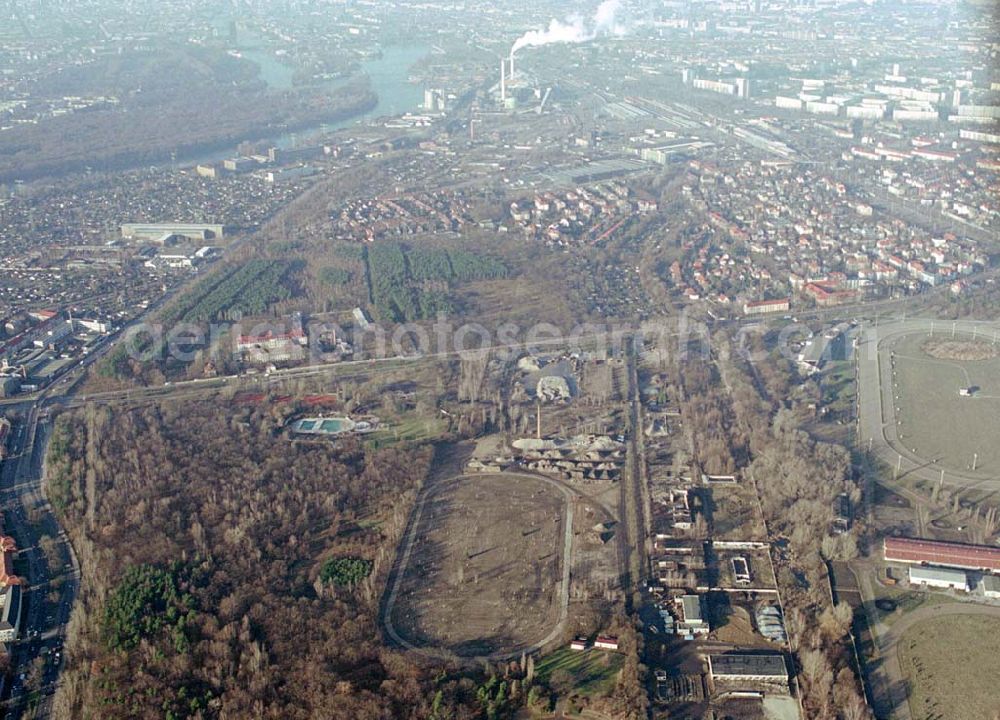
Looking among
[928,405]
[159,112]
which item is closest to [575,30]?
[159,112]

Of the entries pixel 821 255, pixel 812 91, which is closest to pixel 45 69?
pixel 812 91

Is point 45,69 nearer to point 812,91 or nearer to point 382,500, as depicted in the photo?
point 812,91

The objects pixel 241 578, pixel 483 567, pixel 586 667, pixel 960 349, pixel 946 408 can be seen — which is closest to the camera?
pixel 586 667

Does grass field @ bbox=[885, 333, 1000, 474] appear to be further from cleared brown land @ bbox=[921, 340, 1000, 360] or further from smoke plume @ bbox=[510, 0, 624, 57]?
smoke plume @ bbox=[510, 0, 624, 57]

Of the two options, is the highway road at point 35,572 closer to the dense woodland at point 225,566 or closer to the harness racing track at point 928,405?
the dense woodland at point 225,566

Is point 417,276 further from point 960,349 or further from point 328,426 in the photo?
point 960,349

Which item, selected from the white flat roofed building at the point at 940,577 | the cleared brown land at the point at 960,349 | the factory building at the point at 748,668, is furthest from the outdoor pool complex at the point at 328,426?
→ the cleared brown land at the point at 960,349
